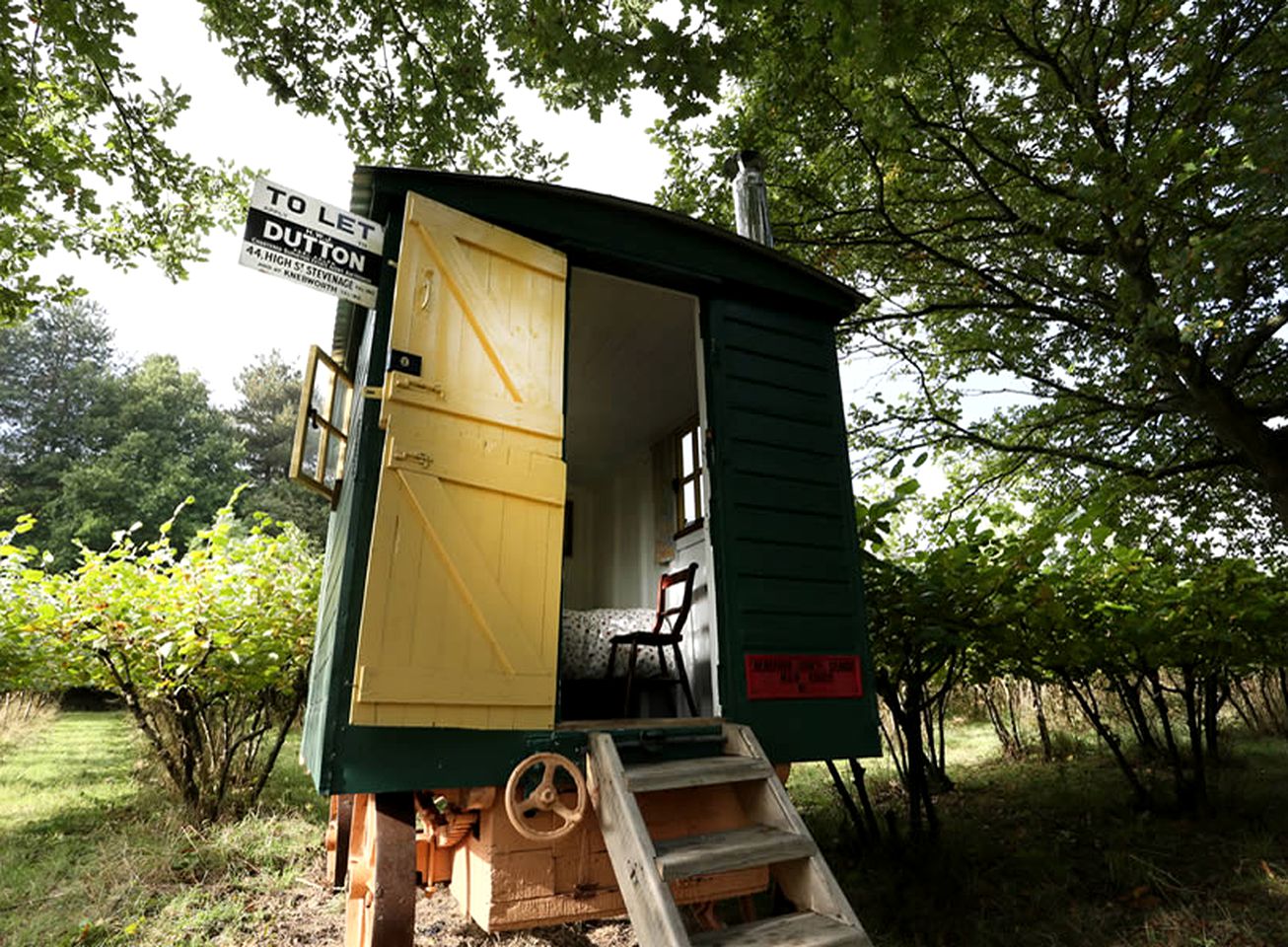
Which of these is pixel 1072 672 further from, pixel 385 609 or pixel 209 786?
pixel 209 786

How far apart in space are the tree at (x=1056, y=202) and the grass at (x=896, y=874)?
317cm

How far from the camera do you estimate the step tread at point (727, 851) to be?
7.34ft

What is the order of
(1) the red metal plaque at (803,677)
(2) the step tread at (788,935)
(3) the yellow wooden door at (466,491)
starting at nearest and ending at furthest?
(2) the step tread at (788,935)
(3) the yellow wooden door at (466,491)
(1) the red metal plaque at (803,677)

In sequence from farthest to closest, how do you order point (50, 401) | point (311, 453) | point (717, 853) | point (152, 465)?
point (50, 401)
point (152, 465)
point (311, 453)
point (717, 853)

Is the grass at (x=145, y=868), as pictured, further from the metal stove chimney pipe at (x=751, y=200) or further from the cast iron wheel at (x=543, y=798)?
the metal stove chimney pipe at (x=751, y=200)

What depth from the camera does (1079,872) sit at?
4715 mm

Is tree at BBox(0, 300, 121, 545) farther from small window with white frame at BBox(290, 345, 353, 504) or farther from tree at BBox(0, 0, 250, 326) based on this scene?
small window with white frame at BBox(290, 345, 353, 504)

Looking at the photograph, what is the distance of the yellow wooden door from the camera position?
2578 millimetres

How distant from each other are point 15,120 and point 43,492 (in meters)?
25.4

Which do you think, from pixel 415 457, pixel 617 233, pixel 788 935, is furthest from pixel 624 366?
pixel 788 935

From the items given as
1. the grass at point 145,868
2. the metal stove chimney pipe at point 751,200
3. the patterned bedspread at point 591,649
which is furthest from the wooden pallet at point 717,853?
the metal stove chimney pipe at point 751,200

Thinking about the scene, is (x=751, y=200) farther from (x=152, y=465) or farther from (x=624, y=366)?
(x=152, y=465)

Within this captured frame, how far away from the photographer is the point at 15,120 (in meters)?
4.82

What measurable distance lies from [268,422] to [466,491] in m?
31.2
